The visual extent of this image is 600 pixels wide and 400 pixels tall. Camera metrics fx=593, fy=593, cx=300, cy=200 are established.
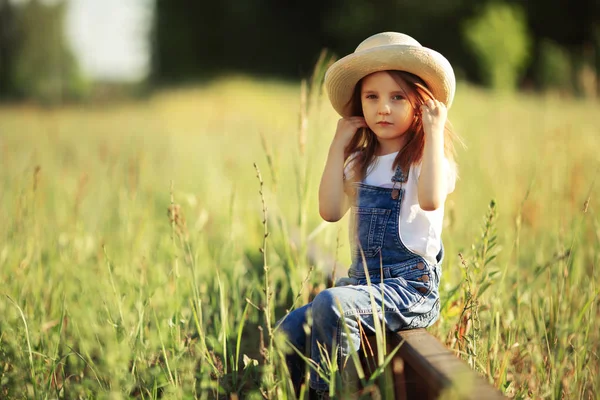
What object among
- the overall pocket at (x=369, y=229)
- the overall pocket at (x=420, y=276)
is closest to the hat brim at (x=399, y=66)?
the overall pocket at (x=369, y=229)

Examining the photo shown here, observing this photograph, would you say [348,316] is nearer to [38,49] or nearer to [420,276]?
[420,276]

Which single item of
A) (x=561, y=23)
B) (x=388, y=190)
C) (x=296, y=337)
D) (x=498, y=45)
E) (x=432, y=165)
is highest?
(x=561, y=23)

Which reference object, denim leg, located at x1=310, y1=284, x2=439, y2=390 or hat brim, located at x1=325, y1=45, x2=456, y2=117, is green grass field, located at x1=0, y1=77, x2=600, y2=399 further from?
hat brim, located at x1=325, y1=45, x2=456, y2=117

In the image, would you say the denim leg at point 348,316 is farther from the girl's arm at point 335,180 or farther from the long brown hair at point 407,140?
the long brown hair at point 407,140

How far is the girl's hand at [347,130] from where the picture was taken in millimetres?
2020

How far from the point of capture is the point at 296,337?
1916 mm

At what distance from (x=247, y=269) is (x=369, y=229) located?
1.24m

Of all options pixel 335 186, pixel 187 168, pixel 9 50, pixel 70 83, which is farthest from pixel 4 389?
pixel 70 83

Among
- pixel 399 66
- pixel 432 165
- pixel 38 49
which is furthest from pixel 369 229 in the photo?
pixel 38 49

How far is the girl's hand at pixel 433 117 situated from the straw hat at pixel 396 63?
0.10 meters

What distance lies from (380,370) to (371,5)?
32.1 meters

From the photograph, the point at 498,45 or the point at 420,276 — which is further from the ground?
the point at 498,45

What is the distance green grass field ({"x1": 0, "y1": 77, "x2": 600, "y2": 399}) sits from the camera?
187 centimetres

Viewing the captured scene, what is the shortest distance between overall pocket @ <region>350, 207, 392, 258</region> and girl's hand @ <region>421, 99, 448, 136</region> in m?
0.29
